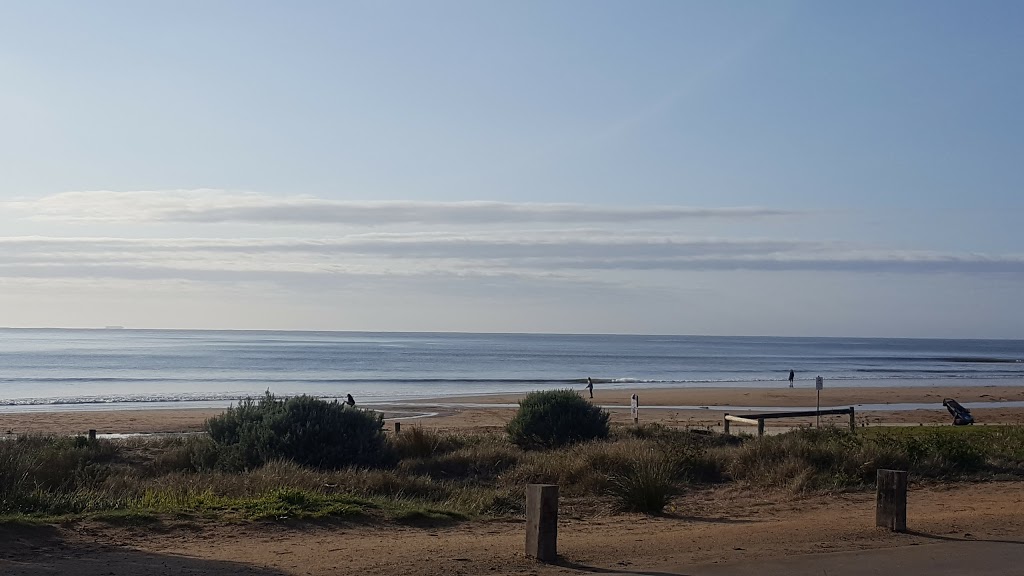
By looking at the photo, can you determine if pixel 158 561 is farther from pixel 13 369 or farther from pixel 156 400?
pixel 13 369

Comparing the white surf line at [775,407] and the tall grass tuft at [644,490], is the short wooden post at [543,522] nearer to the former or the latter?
the tall grass tuft at [644,490]

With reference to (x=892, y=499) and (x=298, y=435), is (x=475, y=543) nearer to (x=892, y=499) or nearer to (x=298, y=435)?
(x=892, y=499)

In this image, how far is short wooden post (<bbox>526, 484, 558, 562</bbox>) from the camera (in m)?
8.41

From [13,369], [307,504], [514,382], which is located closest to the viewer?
[307,504]

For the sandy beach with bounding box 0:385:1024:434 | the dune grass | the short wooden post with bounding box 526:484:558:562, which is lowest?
the sandy beach with bounding box 0:385:1024:434

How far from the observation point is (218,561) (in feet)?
27.1

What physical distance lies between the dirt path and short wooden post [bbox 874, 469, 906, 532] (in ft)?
0.56

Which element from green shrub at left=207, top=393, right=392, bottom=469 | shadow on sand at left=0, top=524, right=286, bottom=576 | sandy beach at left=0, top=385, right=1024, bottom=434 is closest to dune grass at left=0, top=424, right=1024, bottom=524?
green shrub at left=207, top=393, right=392, bottom=469

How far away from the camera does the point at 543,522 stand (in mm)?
8422

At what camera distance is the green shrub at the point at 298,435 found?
52.7ft

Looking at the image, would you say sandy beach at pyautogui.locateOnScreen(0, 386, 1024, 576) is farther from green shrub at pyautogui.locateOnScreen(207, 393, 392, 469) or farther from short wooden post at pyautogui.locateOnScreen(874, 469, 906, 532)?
green shrub at pyautogui.locateOnScreen(207, 393, 392, 469)

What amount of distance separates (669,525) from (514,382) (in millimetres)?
58190

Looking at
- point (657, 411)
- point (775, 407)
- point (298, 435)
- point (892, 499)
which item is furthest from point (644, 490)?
point (775, 407)

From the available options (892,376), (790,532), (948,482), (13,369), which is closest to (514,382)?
(892,376)
